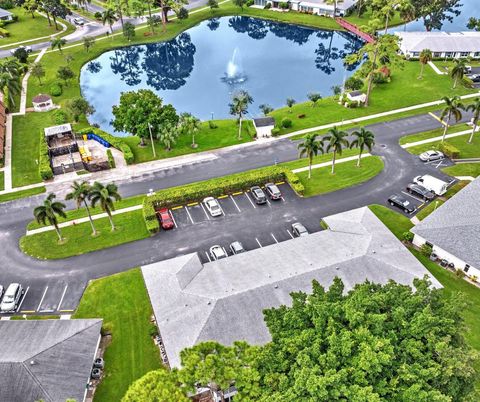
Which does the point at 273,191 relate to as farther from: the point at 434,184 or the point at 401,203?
the point at 434,184

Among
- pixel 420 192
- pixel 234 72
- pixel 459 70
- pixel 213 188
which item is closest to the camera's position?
pixel 420 192

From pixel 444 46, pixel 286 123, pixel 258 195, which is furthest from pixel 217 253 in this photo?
pixel 444 46

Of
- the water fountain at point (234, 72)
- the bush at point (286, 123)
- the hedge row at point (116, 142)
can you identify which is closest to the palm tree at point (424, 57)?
the bush at point (286, 123)

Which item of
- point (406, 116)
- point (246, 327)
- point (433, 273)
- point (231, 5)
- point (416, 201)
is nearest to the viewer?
point (246, 327)

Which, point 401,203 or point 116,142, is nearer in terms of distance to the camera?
point 401,203

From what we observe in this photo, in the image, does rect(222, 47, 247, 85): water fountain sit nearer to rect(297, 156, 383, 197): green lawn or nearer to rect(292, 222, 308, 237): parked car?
rect(297, 156, 383, 197): green lawn

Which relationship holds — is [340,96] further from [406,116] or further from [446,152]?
[446,152]

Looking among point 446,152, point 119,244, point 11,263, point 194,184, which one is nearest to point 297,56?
point 446,152
